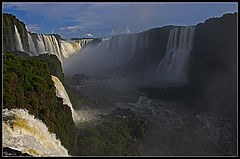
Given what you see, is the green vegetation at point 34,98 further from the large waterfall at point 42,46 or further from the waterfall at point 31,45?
the waterfall at point 31,45

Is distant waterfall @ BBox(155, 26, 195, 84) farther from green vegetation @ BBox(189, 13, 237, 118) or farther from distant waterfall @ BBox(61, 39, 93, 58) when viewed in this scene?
distant waterfall @ BBox(61, 39, 93, 58)

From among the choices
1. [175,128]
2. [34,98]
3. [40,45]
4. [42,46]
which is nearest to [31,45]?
[40,45]

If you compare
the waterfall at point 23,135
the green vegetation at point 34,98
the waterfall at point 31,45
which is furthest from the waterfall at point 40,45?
the waterfall at point 23,135

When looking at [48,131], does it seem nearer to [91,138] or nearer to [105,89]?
[91,138]

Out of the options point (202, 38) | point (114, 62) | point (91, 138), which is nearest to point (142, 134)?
point (91, 138)

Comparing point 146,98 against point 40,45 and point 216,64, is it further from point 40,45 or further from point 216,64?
point 40,45
